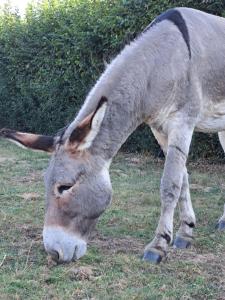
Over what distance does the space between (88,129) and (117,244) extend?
50.0 inches

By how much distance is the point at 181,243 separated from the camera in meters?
4.58

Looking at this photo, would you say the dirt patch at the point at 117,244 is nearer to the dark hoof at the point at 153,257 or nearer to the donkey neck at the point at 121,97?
the dark hoof at the point at 153,257

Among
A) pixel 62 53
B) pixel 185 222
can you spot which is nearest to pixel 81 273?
pixel 185 222

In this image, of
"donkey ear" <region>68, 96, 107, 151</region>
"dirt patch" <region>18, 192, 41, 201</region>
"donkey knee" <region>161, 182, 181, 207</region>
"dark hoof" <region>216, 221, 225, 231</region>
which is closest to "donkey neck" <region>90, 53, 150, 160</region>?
"donkey ear" <region>68, 96, 107, 151</region>

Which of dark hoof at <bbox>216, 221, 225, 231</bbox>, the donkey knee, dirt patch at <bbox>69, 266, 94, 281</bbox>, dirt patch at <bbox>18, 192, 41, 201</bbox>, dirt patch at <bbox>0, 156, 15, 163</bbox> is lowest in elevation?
dirt patch at <bbox>0, 156, 15, 163</bbox>

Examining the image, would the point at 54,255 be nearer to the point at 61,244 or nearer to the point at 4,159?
the point at 61,244

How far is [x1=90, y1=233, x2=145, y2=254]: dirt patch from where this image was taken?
438 cm

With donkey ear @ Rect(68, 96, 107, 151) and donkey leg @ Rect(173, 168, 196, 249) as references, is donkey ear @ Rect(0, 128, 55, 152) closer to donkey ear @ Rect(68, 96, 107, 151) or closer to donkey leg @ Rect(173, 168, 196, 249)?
donkey ear @ Rect(68, 96, 107, 151)

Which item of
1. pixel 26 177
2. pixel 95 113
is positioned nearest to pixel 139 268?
pixel 95 113

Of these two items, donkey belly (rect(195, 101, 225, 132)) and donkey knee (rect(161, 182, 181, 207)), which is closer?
donkey knee (rect(161, 182, 181, 207))

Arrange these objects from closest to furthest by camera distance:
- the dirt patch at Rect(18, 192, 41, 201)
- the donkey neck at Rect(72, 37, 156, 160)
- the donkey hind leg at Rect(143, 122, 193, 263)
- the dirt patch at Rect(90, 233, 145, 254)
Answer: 1. the donkey neck at Rect(72, 37, 156, 160)
2. the donkey hind leg at Rect(143, 122, 193, 263)
3. the dirt patch at Rect(90, 233, 145, 254)
4. the dirt patch at Rect(18, 192, 41, 201)

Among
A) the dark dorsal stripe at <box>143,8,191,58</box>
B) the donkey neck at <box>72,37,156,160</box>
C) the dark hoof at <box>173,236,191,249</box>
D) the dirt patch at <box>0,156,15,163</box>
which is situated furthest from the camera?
the dirt patch at <box>0,156,15,163</box>

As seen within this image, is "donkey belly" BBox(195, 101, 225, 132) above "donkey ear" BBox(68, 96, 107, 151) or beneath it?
beneath

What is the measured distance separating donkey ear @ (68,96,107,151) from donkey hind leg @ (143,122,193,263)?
84 centimetres
